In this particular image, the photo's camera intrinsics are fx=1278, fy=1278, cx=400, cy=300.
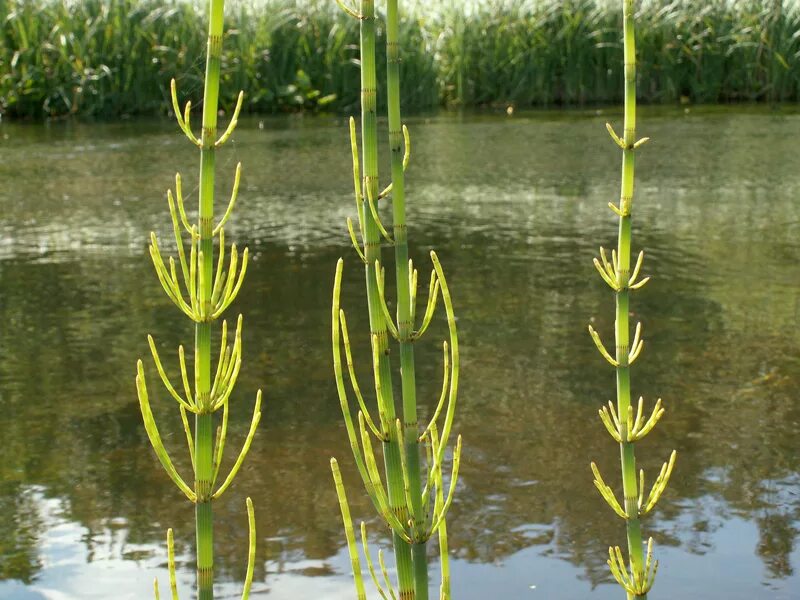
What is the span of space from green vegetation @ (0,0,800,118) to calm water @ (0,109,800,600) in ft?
14.6

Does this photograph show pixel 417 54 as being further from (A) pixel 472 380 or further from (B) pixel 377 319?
(B) pixel 377 319

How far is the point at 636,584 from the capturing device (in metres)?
1.72

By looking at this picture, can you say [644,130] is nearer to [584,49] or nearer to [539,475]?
[584,49]

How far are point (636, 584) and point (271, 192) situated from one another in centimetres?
600

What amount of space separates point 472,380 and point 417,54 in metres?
9.03

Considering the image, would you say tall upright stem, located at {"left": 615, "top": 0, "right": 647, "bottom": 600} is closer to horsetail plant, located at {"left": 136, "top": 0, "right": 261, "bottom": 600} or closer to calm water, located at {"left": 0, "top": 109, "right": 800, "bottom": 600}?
horsetail plant, located at {"left": 136, "top": 0, "right": 261, "bottom": 600}

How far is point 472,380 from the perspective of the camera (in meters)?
3.81

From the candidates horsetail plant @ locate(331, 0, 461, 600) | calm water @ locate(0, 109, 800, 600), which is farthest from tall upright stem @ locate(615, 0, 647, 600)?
calm water @ locate(0, 109, 800, 600)

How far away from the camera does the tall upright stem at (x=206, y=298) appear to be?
4.49 ft

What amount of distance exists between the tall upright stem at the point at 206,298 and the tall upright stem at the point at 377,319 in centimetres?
18

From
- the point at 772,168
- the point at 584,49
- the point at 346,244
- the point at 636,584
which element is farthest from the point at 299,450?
the point at 584,49

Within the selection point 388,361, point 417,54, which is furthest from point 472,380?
point 417,54

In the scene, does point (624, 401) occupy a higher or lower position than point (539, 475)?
higher

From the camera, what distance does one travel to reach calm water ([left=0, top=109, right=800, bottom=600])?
8.73ft
